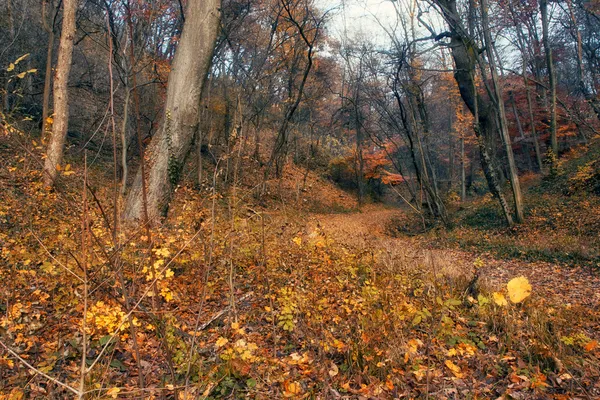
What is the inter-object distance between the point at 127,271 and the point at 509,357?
3.83 meters

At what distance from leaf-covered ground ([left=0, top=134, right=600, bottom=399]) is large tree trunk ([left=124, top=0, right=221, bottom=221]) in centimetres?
129

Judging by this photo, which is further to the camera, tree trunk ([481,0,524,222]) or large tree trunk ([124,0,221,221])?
tree trunk ([481,0,524,222])

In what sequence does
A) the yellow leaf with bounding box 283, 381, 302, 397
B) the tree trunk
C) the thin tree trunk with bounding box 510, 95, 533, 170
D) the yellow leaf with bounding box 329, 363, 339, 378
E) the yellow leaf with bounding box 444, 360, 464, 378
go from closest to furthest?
the yellow leaf with bounding box 283, 381, 302, 397 → the yellow leaf with bounding box 444, 360, 464, 378 → the yellow leaf with bounding box 329, 363, 339, 378 → the tree trunk → the thin tree trunk with bounding box 510, 95, 533, 170

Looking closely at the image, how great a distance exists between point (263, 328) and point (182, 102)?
3979mm

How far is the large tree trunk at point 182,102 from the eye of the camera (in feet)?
19.9

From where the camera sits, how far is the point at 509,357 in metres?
3.32

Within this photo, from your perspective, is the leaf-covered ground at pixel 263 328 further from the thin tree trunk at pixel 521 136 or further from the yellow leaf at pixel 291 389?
the thin tree trunk at pixel 521 136

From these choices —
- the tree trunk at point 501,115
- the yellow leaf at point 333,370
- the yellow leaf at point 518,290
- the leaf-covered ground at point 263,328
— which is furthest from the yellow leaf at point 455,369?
the tree trunk at point 501,115

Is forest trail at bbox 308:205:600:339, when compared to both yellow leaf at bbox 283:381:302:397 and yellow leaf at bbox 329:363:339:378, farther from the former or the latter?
yellow leaf at bbox 283:381:302:397

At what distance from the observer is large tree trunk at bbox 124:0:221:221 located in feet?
19.9

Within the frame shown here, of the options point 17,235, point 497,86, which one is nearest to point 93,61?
point 17,235

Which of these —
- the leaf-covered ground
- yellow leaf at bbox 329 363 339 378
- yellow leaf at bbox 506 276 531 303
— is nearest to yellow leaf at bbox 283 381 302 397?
the leaf-covered ground

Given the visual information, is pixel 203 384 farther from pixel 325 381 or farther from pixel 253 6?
pixel 253 6

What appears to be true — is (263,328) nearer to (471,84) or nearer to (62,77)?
(62,77)
